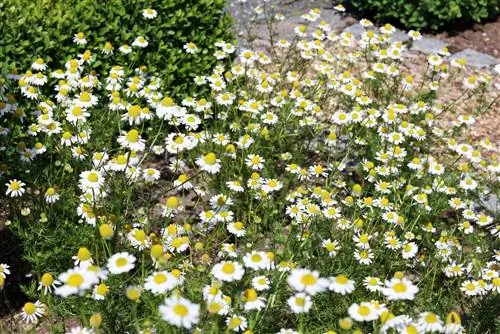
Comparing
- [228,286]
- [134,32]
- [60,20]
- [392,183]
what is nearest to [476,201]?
[392,183]

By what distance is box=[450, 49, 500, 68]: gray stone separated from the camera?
6.32m

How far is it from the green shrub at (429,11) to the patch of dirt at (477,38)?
0.35 ft

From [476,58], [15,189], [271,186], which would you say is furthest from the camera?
[476,58]

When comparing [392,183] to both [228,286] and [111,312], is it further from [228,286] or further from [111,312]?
[111,312]

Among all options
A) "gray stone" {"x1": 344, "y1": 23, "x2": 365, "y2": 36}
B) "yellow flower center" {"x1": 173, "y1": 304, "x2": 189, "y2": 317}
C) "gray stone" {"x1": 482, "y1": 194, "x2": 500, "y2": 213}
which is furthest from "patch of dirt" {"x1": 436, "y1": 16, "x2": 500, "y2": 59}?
"yellow flower center" {"x1": 173, "y1": 304, "x2": 189, "y2": 317}

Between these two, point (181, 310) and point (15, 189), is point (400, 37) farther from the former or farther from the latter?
point (181, 310)

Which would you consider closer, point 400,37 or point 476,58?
point 476,58

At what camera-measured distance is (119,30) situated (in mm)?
4605

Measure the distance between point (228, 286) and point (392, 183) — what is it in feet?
4.65

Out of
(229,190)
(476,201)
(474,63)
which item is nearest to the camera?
(229,190)

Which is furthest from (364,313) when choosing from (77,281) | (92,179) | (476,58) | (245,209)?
(476,58)

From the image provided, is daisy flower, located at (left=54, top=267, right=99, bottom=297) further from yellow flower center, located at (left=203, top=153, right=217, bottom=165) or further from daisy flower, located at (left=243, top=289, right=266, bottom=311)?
yellow flower center, located at (left=203, top=153, right=217, bottom=165)

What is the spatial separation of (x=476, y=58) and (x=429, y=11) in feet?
2.24

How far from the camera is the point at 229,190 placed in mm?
4062
